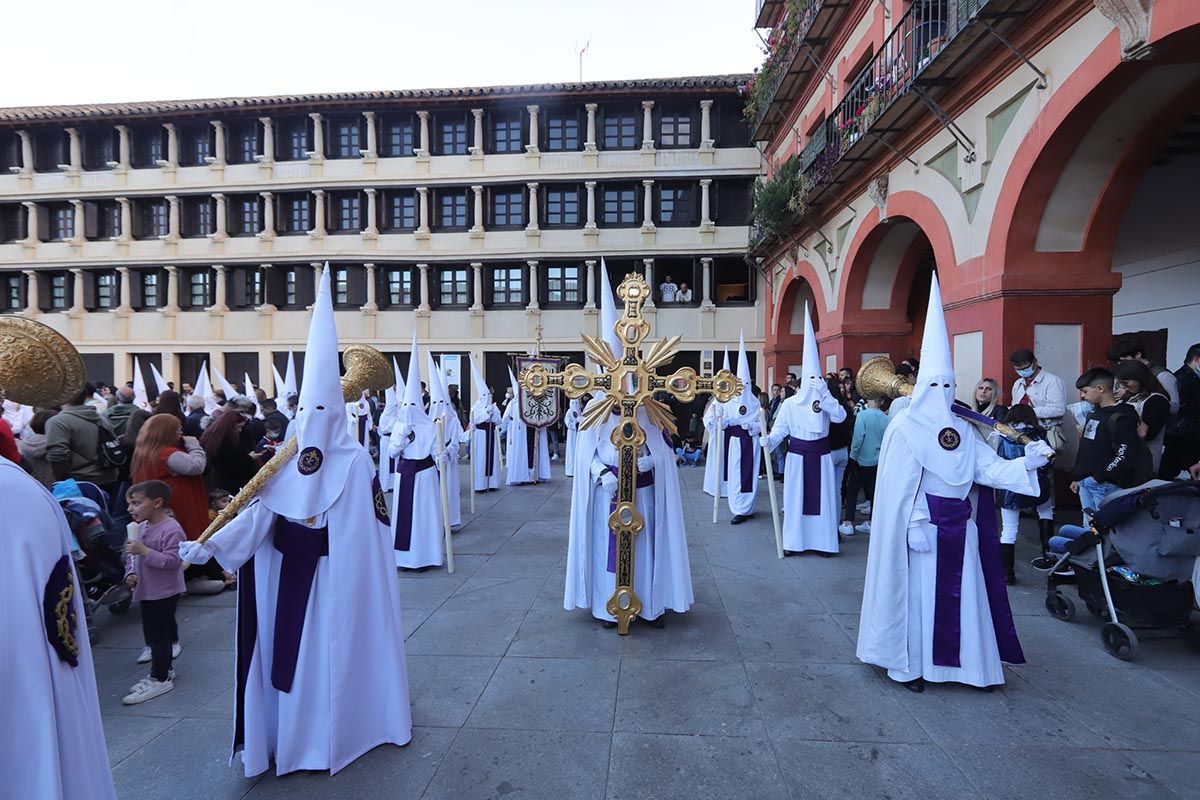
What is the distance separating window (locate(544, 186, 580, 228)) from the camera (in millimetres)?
21719

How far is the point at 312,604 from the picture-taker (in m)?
3.12

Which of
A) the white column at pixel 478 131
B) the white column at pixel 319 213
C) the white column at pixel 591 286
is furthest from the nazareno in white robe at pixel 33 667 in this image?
the white column at pixel 319 213

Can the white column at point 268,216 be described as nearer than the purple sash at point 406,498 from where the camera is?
No

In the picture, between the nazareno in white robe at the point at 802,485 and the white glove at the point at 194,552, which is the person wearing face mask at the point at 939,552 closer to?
the nazareno in white robe at the point at 802,485

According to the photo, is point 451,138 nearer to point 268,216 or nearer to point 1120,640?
point 268,216

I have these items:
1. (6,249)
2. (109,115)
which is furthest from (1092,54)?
(6,249)

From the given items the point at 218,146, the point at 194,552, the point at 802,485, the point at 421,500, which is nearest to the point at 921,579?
the point at 802,485

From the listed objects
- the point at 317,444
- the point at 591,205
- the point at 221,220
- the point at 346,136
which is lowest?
the point at 317,444

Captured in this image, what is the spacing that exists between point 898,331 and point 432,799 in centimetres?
1183

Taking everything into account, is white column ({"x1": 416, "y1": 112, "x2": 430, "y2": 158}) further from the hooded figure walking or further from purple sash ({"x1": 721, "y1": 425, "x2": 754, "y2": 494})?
the hooded figure walking

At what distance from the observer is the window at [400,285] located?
2209 cm

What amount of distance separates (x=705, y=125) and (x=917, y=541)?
19.9 meters

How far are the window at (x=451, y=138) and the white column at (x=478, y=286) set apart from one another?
4236 millimetres

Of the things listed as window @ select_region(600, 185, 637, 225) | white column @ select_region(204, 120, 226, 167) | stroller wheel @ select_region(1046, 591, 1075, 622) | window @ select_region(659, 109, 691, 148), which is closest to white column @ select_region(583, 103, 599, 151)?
window @ select_region(600, 185, 637, 225)
